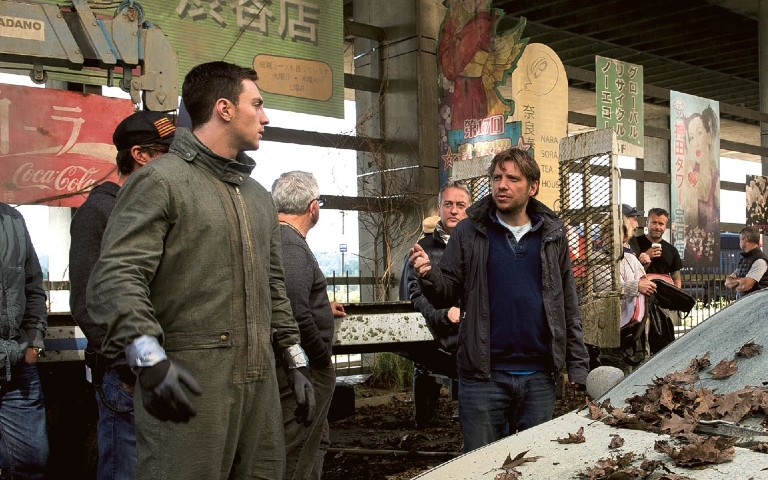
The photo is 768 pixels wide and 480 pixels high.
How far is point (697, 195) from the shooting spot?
1647cm

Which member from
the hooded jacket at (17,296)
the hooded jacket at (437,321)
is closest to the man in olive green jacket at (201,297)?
the hooded jacket at (17,296)

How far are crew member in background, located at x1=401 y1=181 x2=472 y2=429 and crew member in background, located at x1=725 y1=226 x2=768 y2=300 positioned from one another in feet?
16.9

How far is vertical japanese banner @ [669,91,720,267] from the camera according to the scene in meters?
16.0

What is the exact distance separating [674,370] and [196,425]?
1.93 m

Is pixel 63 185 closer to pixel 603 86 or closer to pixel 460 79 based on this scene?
pixel 460 79

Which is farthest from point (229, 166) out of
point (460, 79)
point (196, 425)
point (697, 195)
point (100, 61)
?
point (697, 195)

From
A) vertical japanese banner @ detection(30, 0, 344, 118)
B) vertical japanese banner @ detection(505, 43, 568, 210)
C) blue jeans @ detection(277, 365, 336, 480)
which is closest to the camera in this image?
blue jeans @ detection(277, 365, 336, 480)

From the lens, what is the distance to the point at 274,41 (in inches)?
429

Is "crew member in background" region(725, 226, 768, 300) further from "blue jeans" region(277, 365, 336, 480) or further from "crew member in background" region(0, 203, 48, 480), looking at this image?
"crew member in background" region(0, 203, 48, 480)

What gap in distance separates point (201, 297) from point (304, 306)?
4.62 feet

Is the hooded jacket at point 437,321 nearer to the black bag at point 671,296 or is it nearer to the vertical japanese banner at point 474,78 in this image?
the black bag at point 671,296

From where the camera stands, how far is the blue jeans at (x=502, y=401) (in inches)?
165

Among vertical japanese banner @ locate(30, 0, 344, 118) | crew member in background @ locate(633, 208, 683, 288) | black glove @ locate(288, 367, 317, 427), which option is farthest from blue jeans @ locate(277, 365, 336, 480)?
vertical japanese banner @ locate(30, 0, 344, 118)

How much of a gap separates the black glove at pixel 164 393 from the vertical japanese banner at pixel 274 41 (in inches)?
307
